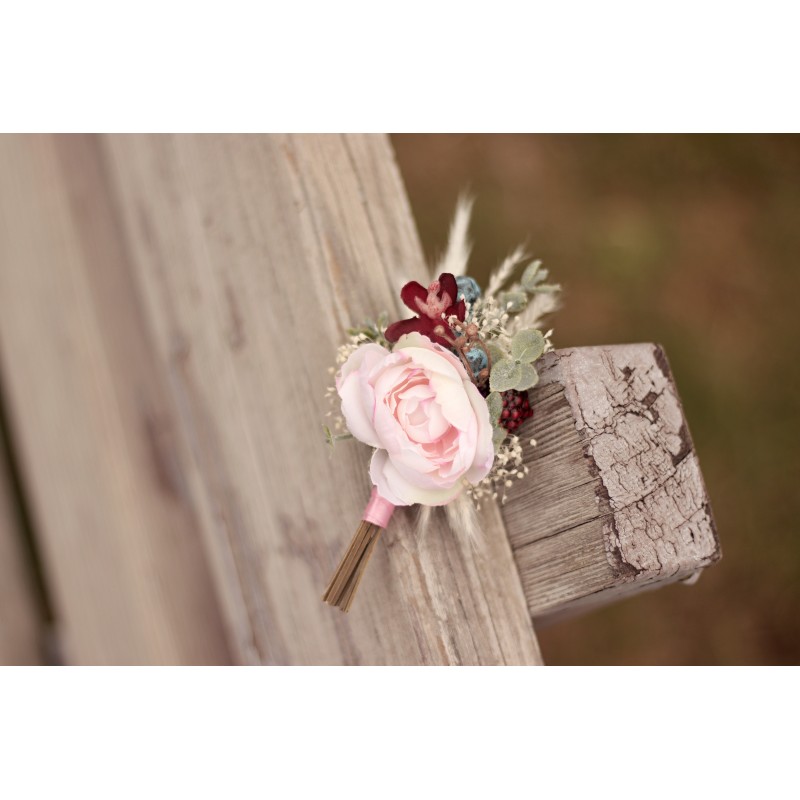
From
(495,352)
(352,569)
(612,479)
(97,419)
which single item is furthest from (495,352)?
(97,419)

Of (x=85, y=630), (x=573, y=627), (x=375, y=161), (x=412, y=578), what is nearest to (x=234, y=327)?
(x=375, y=161)

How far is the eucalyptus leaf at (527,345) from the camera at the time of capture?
3.17ft

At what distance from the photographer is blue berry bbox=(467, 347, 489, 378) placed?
1011mm

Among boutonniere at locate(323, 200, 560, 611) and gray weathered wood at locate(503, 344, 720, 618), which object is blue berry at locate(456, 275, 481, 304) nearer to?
boutonniere at locate(323, 200, 560, 611)

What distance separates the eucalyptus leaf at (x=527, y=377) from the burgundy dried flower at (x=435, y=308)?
11 cm

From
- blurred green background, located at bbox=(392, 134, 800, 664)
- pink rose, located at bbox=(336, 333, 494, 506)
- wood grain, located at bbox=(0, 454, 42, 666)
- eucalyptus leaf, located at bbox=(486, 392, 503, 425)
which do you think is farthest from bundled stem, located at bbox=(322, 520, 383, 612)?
blurred green background, located at bbox=(392, 134, 800, 664)

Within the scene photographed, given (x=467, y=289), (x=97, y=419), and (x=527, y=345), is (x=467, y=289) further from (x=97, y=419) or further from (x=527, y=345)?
(x=97, y=419)

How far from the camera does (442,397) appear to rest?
3.03 ft

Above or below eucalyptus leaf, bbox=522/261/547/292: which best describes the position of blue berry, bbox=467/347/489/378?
below

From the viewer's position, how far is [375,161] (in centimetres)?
135

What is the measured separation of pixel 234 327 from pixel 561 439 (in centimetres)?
78

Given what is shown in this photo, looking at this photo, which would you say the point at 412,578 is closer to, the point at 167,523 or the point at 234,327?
the point at 234,327

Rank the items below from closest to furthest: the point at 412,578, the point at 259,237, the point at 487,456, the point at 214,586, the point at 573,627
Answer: the point at 487,456, the point at 412,578, the point at 259,237, the point at 214,586, the point at 573,627

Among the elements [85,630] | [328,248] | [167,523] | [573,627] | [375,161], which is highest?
[375,161]
